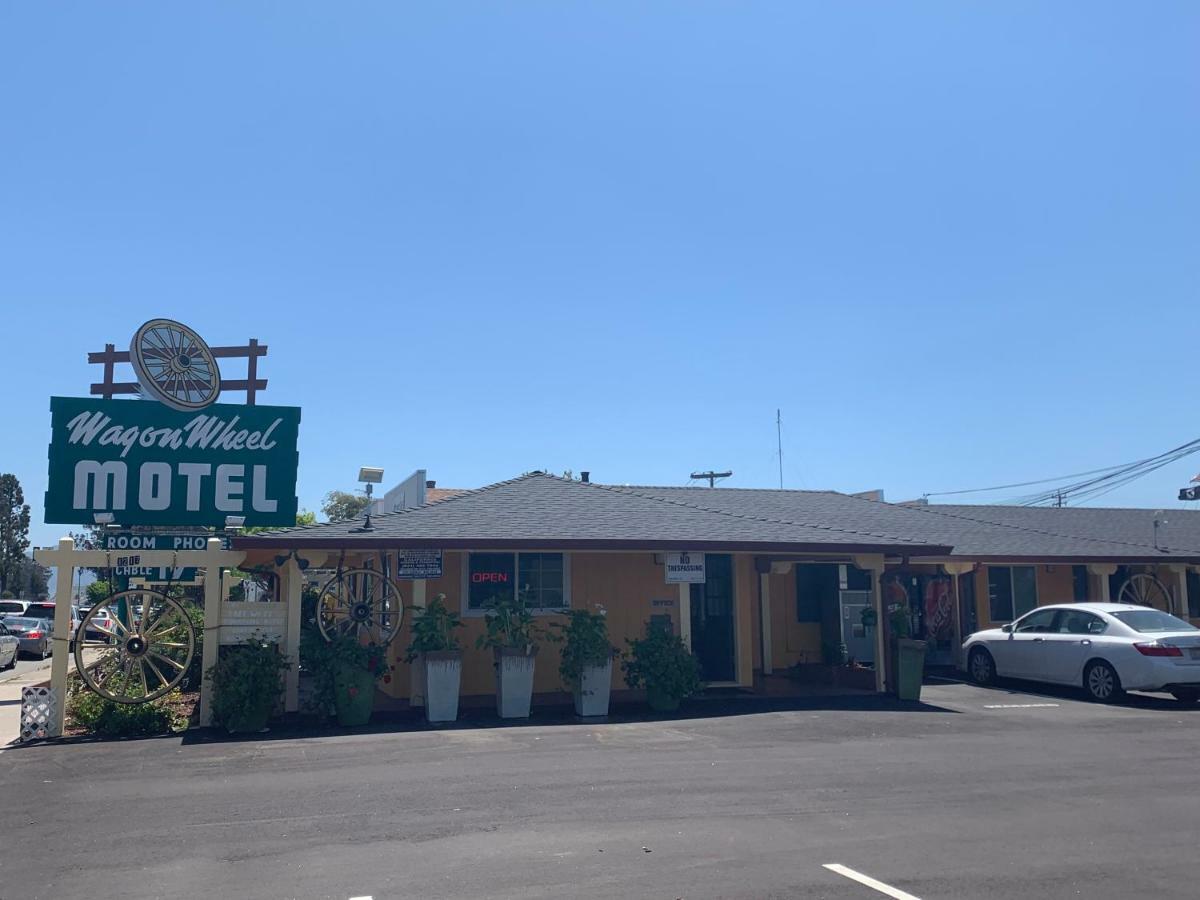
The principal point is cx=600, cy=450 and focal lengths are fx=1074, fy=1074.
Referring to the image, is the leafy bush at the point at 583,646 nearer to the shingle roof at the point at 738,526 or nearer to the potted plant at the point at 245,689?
the shingle roof at the point at 738,526

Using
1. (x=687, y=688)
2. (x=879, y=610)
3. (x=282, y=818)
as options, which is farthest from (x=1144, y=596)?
(x=282, y=818)

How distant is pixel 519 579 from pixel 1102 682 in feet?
30.1

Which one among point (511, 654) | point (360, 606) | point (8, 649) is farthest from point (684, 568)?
point (8, 649)

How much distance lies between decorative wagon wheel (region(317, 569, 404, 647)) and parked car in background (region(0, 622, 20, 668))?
1654 centimetres

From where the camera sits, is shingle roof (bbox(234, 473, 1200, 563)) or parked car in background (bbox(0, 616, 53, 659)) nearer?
shingle roof (bbox(234, 473, 1200, 563))

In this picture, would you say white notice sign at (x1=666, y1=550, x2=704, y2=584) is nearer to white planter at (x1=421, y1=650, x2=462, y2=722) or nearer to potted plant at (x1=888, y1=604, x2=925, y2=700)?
potted plant at (x1=888, y1=604, x2=925, y2=700)

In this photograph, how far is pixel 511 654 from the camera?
48.8ft

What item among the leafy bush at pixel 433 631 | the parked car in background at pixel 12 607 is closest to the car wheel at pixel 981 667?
the leafy bush at pixel 433 631

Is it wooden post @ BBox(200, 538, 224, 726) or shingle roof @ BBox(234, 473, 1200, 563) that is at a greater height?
shingle roof @ BBox(234, 473, 1200, 563)

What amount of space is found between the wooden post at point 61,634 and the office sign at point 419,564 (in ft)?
14.1

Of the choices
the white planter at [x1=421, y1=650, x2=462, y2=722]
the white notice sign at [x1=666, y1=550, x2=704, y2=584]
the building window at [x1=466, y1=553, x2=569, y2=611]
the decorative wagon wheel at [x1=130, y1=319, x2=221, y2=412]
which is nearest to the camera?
the white planter at [x1=421, y1=650, x2=462, y2=722]

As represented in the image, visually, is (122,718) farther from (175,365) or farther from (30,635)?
(30,635)

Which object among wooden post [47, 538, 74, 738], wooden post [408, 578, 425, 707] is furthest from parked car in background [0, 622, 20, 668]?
wooden post [408, 578, 425, 707]

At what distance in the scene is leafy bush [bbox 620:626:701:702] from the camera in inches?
600
